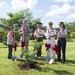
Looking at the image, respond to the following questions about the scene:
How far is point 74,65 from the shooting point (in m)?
11.5

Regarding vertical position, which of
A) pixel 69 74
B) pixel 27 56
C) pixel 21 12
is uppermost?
pixel 21 12

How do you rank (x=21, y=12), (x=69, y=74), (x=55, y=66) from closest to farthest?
(x=69, y=74), (x=55, y=66), (x=21, y=12)

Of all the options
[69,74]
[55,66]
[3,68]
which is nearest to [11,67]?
[3,68]

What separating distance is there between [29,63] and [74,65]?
214 cm

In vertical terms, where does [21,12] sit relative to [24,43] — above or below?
above

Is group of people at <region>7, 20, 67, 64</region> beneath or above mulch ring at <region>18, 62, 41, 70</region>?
above

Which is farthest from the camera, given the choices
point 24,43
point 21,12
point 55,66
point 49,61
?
point 21,12

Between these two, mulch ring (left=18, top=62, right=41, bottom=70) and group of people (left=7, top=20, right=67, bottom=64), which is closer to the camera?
mulch ring (left=18, top=62, right=41, bottom=70)

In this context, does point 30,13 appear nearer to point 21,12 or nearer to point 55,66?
point 21,12

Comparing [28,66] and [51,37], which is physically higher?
[51,37]

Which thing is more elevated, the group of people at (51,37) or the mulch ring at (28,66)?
the group of people at (51,37)

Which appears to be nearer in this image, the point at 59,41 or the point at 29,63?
the point at 29,63

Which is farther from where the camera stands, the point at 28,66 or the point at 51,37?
the point at 51,37

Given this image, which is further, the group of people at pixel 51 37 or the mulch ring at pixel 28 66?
the group of people at pixel 51 37
